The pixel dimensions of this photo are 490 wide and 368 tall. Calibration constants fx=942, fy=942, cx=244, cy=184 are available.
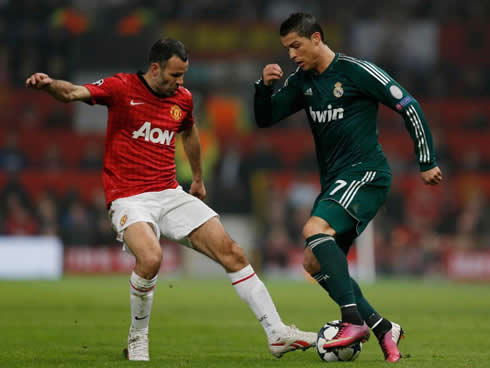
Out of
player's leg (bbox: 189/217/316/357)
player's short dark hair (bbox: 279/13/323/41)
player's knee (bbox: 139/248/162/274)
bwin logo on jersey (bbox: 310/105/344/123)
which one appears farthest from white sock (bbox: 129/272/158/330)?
player's short dark hair (bbox: 279/13/323/41)

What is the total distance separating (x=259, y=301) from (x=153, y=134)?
1.47m

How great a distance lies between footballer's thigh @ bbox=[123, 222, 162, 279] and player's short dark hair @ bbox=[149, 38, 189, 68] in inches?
47.4

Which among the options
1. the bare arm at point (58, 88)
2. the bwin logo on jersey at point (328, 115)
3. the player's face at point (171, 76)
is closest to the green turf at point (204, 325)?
the bwin logo on jersey at point (328, 115)

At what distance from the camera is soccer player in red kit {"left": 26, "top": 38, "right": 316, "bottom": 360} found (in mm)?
6648

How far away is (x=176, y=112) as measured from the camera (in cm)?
713

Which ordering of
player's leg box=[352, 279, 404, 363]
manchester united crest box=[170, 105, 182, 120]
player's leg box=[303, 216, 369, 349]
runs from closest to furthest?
1. player's leg box=[303, 216, 369, 349]
2. player's leg box=[352, 279, 404, 363]
3. manchester united crest box=[170, 105, 182, 120]

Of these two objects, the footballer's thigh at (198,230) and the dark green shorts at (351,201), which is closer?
the dark green shorts at (351,201)

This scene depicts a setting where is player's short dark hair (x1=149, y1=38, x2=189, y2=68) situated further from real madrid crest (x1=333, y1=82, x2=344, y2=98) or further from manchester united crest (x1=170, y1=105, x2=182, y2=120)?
real madrid crest (x1=333, y1=82, x2=344, y2=98)

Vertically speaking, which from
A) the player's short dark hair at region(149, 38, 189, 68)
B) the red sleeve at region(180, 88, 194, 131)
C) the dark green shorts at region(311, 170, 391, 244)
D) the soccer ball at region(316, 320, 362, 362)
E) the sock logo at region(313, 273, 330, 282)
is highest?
the player's short dark hair at region(149, 38, 189, 68)

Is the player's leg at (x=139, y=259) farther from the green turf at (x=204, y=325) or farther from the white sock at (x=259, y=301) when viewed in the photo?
the white sock at (x=259, y=301)

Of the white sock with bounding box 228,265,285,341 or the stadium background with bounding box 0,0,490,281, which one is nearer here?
the white sock with bounding box 228,265,285,341

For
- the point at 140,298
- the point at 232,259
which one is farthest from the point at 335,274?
the point at 140,298

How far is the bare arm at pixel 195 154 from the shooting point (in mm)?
7593

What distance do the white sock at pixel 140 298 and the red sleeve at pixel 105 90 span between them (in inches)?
49.7
